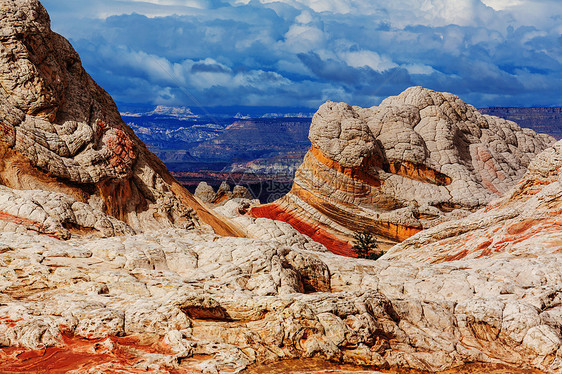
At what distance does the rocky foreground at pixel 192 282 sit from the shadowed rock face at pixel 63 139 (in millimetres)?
59

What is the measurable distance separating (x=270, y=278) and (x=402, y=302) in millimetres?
2781

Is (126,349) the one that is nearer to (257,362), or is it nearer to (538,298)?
(257,362)

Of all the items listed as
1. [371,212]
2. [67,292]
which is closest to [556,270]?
[67,292]

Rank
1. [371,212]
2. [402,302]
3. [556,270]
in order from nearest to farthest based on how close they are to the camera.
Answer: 1. [402,302]
2. [556,270]
3. [371,212]

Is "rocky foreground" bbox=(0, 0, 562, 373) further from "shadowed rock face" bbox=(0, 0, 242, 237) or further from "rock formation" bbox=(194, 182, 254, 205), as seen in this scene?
"rock formation" bbox=(194, 182, 254, 205)

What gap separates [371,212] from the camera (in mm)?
40250

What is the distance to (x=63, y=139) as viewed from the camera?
20672 mm

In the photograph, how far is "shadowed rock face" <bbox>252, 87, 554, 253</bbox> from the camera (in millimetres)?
39625

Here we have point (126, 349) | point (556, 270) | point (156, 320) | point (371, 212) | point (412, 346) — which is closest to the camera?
point (126, 349)

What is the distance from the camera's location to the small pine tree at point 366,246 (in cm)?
3653

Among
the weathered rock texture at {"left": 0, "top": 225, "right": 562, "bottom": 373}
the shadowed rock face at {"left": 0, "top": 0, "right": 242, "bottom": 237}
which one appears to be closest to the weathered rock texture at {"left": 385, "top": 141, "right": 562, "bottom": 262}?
the weathered rock texture at {"left": 0, "top": 225, "right": 562, "bottom": 373}

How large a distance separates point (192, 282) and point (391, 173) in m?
32.0

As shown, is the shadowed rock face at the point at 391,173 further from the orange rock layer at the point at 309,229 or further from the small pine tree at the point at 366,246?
the small pine tree at the point at 366,246

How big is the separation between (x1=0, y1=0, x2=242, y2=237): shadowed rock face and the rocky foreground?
0.19 feet
